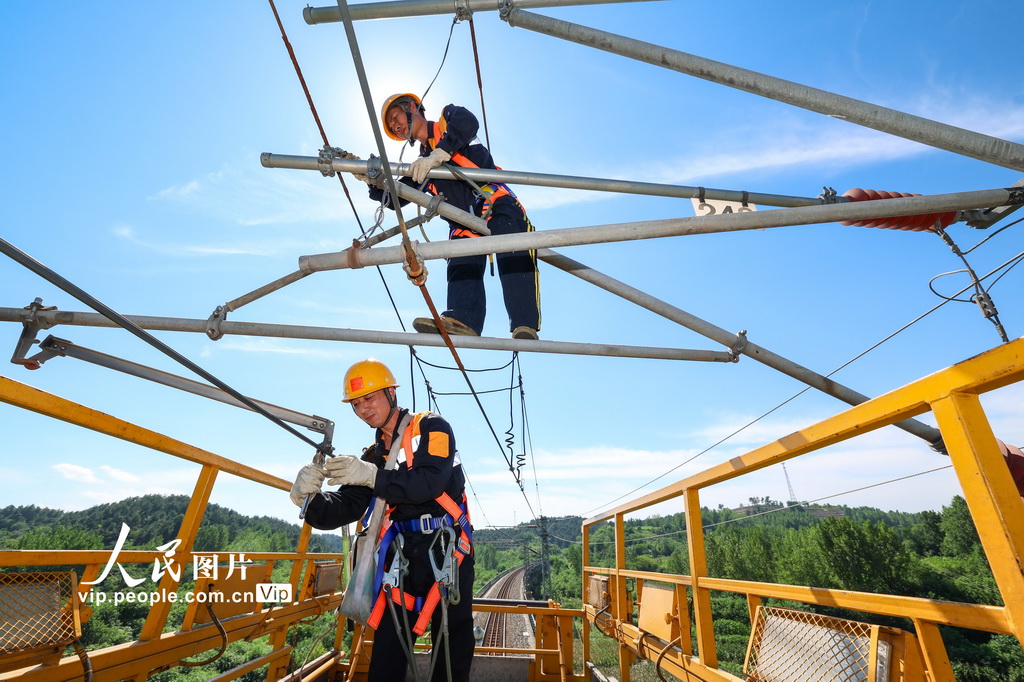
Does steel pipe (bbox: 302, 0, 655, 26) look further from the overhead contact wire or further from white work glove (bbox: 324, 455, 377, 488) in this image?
white work glove (bbox: 324, 455, 377, 488)

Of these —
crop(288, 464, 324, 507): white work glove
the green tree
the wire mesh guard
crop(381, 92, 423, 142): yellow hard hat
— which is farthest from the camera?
the green tree

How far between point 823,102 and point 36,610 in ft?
12.9

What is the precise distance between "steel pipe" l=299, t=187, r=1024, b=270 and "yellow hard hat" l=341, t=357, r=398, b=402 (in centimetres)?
120

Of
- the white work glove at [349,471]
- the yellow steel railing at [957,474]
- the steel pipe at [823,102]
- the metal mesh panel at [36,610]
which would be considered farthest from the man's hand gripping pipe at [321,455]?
the steel pipe at [823,102]

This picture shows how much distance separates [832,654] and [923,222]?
227cm

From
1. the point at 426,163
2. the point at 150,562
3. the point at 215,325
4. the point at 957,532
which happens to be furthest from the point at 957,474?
the point at 957,532

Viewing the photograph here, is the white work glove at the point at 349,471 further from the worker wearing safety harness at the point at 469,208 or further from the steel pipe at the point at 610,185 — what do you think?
the steel pipe at the point at 610,185

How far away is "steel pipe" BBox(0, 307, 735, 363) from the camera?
2.95 meters

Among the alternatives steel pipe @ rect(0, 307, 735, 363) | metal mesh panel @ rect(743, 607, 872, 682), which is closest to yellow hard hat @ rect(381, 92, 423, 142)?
steel pipe @ rect(0, 307, 735, 363)

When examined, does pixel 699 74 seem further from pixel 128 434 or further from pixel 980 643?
pixel 980 643

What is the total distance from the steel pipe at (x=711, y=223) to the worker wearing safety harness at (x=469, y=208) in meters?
0.62

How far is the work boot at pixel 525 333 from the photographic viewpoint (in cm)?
324

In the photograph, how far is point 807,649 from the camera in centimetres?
194

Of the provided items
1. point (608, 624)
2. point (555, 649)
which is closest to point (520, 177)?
point (608, 624)
